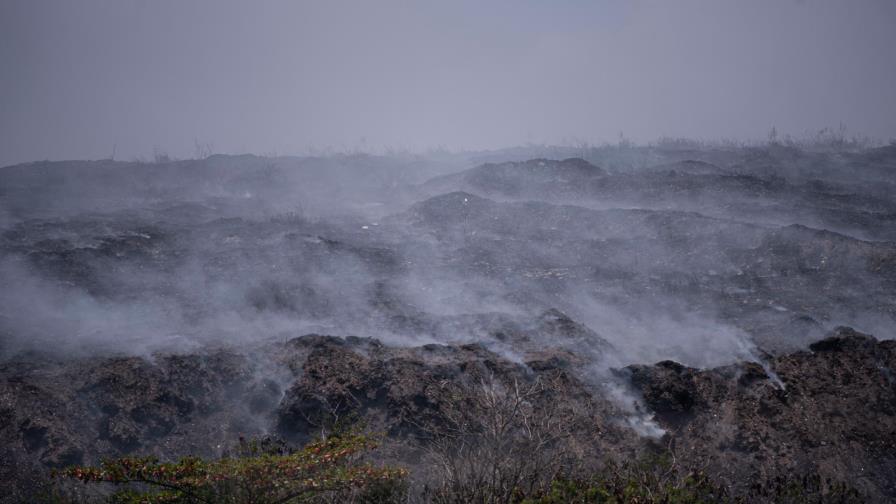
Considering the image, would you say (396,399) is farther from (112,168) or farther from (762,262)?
(112,168)

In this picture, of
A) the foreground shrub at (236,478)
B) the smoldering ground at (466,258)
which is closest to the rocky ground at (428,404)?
the smoldering ground at (466,258)

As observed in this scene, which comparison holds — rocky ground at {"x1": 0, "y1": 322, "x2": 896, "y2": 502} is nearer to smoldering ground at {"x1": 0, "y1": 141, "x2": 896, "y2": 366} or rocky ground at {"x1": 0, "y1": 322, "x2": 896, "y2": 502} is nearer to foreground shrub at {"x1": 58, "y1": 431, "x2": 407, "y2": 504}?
smoldering ground at {"x1": 0, "y1": 141, "x2": 896, "y2": 366}

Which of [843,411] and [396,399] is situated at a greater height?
[396,399]

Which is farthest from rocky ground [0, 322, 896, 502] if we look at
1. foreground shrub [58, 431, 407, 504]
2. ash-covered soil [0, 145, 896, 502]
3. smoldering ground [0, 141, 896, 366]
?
foreground shrub [58, 431, 407, 504]

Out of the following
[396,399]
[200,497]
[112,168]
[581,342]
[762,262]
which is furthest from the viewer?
[112,168]

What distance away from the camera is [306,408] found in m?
6.80

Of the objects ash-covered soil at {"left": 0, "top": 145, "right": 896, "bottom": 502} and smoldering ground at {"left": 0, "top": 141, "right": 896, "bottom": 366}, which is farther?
smoldering ground at {"left": 0, "top": 141, "right": 896, "bottom": 366}

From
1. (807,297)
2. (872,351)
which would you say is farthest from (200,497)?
(807,297)

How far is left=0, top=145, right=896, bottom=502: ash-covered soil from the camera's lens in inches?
260

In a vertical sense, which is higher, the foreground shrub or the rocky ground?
the foreground shrub

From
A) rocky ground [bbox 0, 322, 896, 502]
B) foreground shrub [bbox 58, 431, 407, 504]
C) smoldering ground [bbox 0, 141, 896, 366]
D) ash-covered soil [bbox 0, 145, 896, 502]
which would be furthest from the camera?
smoldering ground [bbox 0, 141, 896, 366]

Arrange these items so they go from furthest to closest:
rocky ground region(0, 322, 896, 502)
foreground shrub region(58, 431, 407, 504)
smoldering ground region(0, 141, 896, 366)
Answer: smoldering ground region(0, 141, 896, 366) < rocky ground region(0, 322, 896, 502) < foreground shrub region(58, 431, 407, 504)

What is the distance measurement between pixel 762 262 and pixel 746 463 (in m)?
5.93

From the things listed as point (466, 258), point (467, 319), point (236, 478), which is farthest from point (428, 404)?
point (466, 258)
